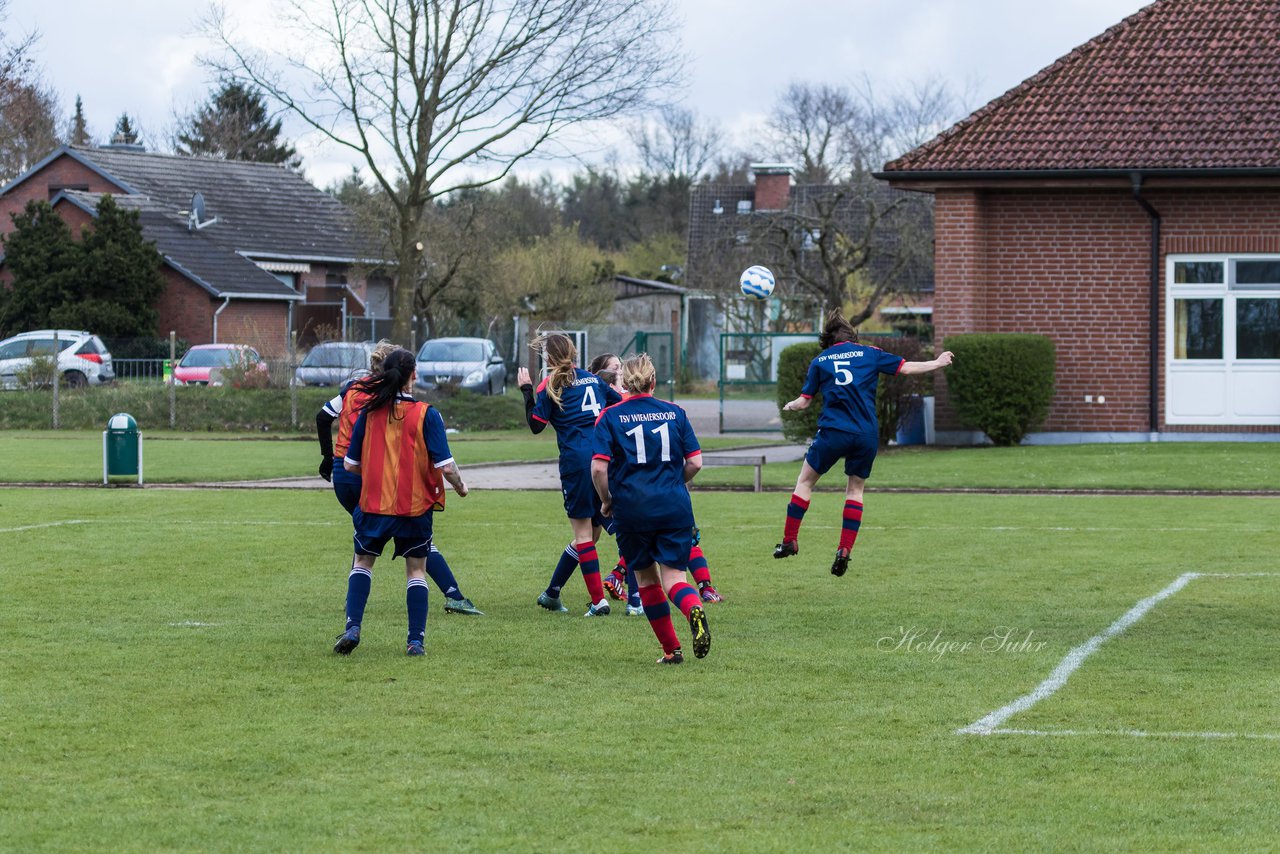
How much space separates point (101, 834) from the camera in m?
5.70

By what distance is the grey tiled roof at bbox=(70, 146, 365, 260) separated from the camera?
181 ft

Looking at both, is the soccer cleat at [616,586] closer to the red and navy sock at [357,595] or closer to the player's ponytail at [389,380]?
the red and navy sock at [357,595]

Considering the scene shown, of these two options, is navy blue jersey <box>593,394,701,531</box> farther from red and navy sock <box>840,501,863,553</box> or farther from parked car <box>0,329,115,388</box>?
parked car <box>0,329,115,388</box>

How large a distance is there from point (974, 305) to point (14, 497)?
47.2 ft

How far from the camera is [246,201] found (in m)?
57.3

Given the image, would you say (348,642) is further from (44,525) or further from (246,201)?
(246,201)

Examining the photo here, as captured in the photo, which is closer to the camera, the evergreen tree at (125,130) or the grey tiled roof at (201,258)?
the grey tiled roof at (201,258)

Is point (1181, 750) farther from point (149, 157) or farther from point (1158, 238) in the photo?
point (149, 157)

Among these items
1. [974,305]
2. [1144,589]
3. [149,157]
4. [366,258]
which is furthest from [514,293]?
[1144,589]

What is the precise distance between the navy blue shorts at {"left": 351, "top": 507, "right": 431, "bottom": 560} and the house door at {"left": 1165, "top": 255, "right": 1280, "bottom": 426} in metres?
19.1

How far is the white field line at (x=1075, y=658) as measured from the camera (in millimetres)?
7454

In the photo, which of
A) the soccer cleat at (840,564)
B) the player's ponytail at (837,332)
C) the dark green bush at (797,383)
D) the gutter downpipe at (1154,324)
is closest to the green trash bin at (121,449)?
the dark green bush at (797,383)

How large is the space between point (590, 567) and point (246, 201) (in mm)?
49085

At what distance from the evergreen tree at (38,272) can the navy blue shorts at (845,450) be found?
3599 centimetres
